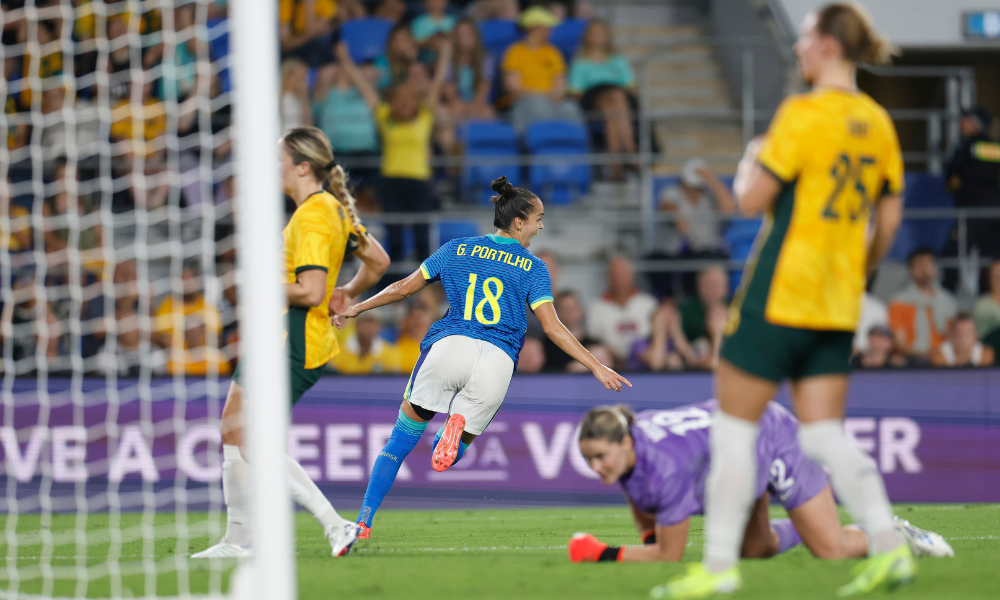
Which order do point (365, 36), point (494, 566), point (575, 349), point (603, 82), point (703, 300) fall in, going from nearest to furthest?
point (494, 566)
point (575, 349)
point (703, 300)
point (603, 82)
point (365, 36)

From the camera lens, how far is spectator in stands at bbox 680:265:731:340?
400 inches

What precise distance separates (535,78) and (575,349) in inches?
300

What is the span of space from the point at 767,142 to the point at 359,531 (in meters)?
2.96

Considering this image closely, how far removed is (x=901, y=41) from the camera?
13.3 meters

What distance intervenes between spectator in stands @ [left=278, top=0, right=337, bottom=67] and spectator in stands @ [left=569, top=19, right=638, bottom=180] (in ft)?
9.86

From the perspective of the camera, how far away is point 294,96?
11289 mm

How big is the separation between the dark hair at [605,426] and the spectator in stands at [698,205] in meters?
6.95

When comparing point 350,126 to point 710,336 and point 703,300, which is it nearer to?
point 703,300

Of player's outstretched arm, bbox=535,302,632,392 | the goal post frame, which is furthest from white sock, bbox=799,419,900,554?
the goal post frame

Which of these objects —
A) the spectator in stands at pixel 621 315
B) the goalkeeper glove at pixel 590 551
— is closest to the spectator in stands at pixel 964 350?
the spectator in stands at pixel 621 315

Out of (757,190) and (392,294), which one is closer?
(757,190)

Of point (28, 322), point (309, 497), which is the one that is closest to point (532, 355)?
point (28, 322)

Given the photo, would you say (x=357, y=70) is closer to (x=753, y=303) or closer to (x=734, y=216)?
(x=734, y=216)

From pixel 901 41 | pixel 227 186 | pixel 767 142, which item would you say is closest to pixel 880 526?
pixel 767 142
